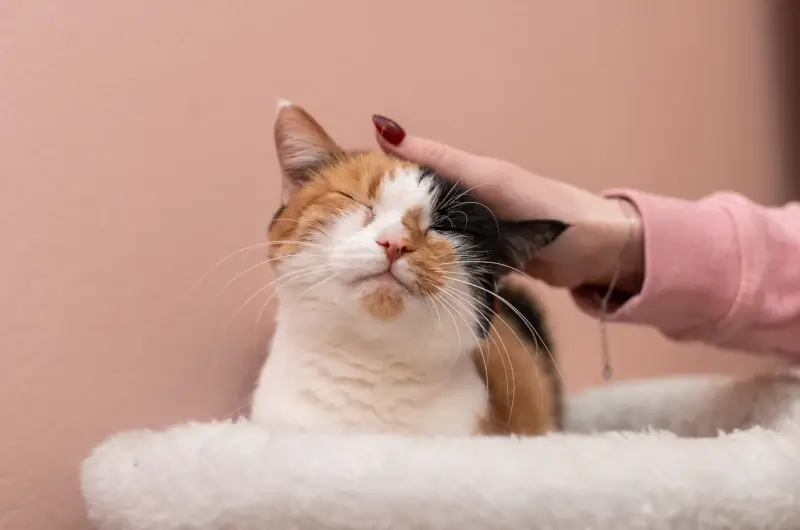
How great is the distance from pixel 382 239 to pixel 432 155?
17cm

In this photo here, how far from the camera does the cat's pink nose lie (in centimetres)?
65

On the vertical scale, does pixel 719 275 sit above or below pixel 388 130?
below

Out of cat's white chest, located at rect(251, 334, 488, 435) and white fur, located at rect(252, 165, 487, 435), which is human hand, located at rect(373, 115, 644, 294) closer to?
white fur, located at rect(252, 165, 487, 435)

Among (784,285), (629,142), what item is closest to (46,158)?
(784,285)

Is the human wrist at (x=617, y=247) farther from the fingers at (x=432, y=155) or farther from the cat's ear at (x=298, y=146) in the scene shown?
the cat's ear at (x=298, y=146)

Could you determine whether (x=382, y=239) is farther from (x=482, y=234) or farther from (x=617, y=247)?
(x=617, y=247)

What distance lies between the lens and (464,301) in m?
0.72

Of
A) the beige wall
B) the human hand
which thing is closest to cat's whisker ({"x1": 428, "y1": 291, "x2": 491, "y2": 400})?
the human hand

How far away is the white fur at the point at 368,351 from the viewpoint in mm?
685

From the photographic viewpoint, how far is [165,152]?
2.75ft

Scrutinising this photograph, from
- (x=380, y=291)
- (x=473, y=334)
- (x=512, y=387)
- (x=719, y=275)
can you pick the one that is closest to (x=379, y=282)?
(x=380, y=291)

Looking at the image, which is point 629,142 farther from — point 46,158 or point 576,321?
point 46,158

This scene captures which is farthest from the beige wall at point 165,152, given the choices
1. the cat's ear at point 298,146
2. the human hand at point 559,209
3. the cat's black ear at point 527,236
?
the cat's black ear at point 527,236

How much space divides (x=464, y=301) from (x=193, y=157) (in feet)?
1.27
